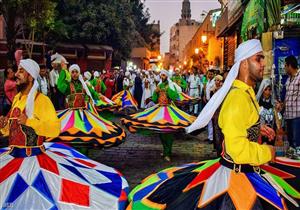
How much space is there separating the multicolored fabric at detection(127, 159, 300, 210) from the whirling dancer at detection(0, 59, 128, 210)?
51 centimetres

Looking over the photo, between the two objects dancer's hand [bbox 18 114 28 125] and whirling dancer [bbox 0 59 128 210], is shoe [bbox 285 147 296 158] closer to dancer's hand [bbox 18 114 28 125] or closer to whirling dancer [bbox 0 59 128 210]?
whirling dancer [bbox 0 59 128 210]

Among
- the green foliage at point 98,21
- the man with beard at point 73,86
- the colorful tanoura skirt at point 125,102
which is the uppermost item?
the green foliage at point 98,21

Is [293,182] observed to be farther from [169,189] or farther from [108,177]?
[108,177]

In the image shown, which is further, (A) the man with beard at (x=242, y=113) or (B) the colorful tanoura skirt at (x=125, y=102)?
(B) the colorful tanoura skirt at (x=125, y=102)

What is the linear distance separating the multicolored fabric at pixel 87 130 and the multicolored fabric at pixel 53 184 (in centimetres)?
247

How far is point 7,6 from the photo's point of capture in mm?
15961

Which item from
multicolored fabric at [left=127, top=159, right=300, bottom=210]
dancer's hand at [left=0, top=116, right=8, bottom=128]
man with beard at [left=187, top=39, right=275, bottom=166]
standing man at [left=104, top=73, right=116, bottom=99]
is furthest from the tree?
man with beard at [left=187, top=39, right=275, bottom=166]

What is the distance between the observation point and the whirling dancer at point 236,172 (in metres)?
3.34

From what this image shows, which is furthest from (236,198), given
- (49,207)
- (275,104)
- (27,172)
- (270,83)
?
(270,83)

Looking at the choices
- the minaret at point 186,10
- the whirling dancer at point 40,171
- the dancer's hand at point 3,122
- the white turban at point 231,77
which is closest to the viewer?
the white turban at point 231,77

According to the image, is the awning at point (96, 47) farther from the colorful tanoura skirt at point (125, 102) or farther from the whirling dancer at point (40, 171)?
the whirling dancer at point (40, 171)

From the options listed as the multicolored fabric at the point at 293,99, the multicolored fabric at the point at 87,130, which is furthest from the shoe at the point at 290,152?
the multicolored fabric at the point at 87,130

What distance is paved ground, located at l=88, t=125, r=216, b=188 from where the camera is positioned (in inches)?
344

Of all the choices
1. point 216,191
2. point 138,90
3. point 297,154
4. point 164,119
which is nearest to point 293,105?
point 297,154
